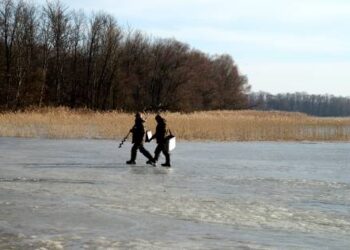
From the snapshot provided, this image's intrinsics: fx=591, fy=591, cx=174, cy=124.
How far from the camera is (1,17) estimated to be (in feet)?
181

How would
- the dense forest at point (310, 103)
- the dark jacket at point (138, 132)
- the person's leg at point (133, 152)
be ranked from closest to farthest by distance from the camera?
the dark jacket at point (138, 132) < the person's leg at point (133, 152) < the dense forest at point (310, 103)

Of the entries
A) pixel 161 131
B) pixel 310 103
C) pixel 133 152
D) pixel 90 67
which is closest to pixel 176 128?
pixel 133 152

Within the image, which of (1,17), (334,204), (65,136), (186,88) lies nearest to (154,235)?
(334,204)

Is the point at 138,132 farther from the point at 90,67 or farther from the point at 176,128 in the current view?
the point at 90,67

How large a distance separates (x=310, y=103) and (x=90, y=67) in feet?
410

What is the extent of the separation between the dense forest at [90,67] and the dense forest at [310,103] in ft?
279

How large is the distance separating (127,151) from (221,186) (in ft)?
29.3

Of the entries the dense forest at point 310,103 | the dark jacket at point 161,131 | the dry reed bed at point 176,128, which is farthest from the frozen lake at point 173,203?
the dense forest at point 310,103

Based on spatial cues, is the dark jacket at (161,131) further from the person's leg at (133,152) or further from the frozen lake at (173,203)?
the frozen lake at (173,203)

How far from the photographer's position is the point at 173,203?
9.70 m

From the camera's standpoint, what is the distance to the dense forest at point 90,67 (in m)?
55.1

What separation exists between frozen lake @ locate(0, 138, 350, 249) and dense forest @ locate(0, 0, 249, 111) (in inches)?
1521

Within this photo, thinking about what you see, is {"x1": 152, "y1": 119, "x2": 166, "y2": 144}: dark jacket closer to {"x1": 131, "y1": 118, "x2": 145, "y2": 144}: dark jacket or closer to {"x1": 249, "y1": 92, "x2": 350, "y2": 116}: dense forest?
{"x1": 131, "y1": 118, "x2": 145, "y2": 144}: dark jacket

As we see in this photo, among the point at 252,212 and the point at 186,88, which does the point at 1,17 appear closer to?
the point at 186,88
